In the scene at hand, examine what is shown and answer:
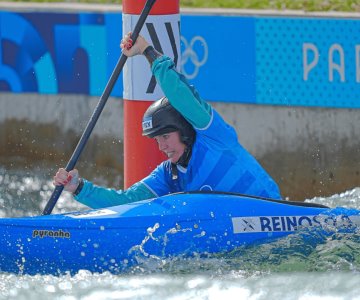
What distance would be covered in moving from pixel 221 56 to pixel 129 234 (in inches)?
129

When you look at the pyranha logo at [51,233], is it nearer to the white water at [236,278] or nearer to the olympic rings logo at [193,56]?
the white water at [236,278]

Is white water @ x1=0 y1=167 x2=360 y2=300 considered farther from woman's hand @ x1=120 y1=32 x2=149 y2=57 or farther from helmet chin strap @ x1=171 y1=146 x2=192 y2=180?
woman's hand @ x1=120 y1=32 x2=149 y2=57

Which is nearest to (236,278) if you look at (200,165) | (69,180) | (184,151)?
(200,165)

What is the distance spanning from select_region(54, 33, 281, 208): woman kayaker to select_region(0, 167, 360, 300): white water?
0.49m

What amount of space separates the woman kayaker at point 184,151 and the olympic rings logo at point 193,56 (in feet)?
8.39

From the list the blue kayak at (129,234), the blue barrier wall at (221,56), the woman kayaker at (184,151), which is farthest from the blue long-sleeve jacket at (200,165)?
the blue barrier wall at (221,56)

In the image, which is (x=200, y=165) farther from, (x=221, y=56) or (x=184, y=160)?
(x=221, y=56)

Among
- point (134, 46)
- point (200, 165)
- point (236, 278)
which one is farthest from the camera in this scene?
point (134, 46)

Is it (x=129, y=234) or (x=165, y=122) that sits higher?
(x=165, y=122)

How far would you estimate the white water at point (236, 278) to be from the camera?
6.79 metres

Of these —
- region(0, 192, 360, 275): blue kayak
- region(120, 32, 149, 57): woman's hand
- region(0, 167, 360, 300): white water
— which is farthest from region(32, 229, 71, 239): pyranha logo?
region(120, 32, 149, 57): woman's hand

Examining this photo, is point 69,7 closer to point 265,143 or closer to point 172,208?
point 265,143

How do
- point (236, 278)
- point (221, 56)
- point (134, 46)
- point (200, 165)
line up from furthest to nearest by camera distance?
point (221, 56) → point (134, 46) → point (200, 165) → point (236, 278)

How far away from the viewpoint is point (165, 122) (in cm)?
730
